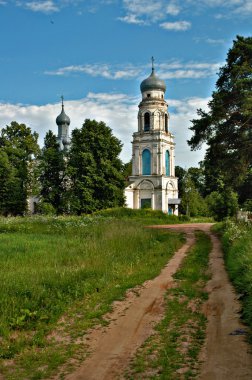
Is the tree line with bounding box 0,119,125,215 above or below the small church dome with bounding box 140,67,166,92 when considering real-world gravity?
below

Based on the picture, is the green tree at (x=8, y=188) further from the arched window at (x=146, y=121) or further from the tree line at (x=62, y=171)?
the arched window at (x=146, y=121)

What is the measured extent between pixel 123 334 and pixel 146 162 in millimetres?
50279

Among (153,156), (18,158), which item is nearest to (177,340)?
(18,158)

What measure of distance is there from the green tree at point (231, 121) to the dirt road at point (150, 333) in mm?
13963

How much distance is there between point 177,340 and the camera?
676cm

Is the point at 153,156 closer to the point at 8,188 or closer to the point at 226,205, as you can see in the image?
the point at 226,205

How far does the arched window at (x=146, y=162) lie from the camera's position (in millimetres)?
56688

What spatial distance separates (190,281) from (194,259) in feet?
11.7

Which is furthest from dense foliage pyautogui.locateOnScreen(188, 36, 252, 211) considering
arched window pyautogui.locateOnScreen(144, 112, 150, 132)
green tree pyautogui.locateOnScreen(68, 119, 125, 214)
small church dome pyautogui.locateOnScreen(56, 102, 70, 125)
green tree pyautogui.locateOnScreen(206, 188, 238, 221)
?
small church dome pyautogui.locateOnScreen(56, 102, 70, 125)

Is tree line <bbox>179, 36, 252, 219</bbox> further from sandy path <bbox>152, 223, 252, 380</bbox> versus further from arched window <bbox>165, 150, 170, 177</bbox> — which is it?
arched window <bbox>165, 150, 170, 177</bbox>

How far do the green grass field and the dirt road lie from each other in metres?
0.37

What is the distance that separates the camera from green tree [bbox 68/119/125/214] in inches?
1748

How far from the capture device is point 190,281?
1116cm

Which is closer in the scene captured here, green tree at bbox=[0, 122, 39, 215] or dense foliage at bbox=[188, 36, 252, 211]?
dense foliage at bbox=[188, 36, 252, 211]
